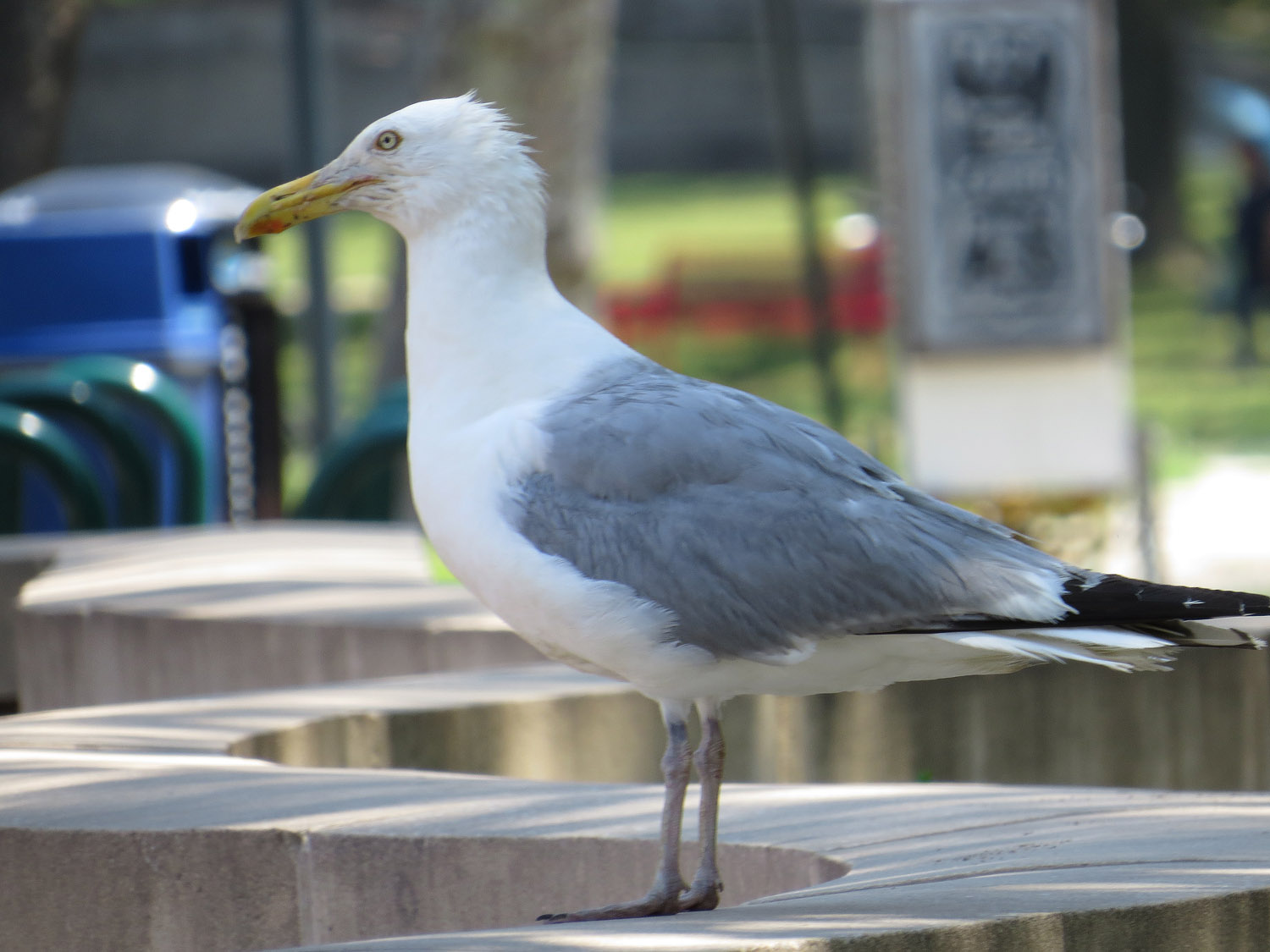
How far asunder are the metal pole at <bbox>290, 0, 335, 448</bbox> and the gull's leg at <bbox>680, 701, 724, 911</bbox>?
6.88 m

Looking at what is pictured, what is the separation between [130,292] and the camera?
1088 cm

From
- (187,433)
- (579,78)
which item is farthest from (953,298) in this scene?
(187,433)

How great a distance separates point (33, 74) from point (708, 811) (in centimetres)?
950

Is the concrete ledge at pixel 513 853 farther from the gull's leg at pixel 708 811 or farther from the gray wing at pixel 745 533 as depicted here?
the gray wing at pixel 745 533

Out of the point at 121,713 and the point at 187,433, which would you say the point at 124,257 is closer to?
the point at 187,433

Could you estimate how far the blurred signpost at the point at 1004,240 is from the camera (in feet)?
30.6

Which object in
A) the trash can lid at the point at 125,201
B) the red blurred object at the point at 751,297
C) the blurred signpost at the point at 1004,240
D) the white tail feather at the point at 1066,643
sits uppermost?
the red blurred object at the point at 751,297

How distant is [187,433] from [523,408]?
18.6ft

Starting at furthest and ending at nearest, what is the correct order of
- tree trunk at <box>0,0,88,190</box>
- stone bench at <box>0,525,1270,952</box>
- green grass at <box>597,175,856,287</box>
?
1. green grass at <box>597,175,856,287</box>
2. tree trunk at <box>0,0,88,190</box>
3. stone bench at <box>0,525,1270,952</box>

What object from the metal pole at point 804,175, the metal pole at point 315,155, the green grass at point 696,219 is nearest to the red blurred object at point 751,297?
the green grass at point 696,219

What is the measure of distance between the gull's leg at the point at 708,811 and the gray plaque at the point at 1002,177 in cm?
614

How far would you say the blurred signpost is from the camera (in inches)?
367

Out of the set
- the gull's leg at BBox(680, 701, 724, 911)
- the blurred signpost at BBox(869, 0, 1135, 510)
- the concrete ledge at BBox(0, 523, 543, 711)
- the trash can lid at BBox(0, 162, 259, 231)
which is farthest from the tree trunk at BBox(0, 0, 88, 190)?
the gull's leg at BBox(680, 701, 724, 911)

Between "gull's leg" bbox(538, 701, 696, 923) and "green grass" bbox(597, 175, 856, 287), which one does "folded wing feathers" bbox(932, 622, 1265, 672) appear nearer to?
"gull's leg" bbox(538, 701, 696, 923)
